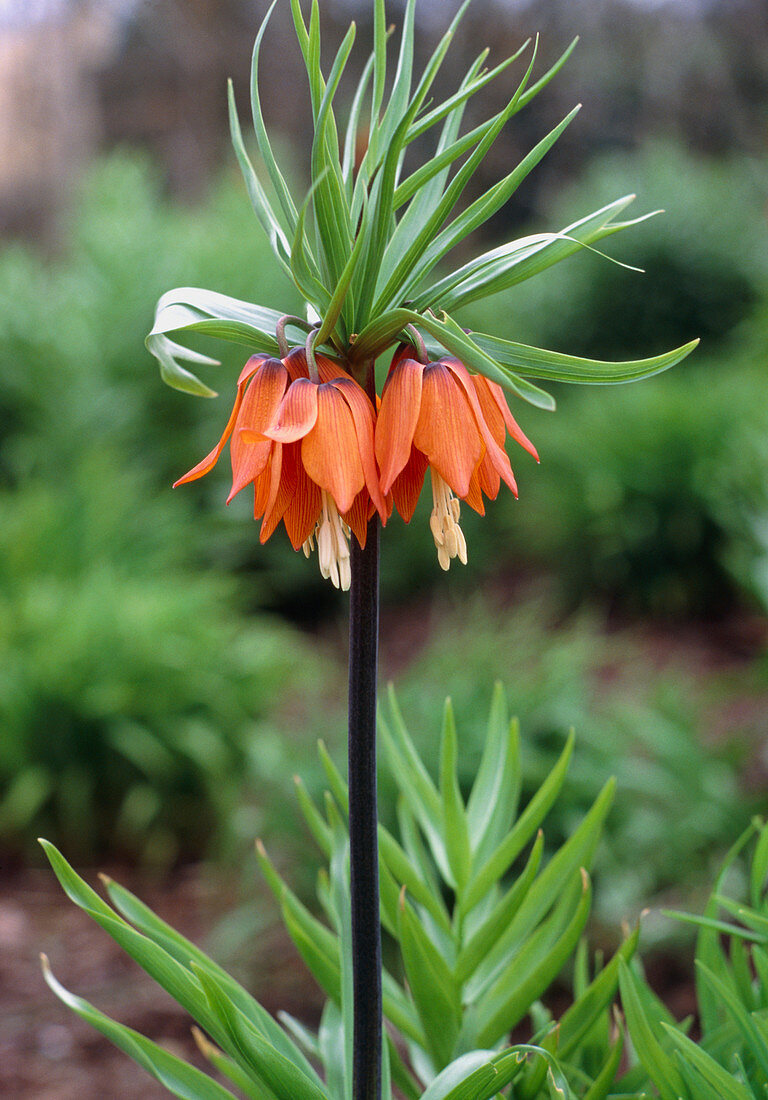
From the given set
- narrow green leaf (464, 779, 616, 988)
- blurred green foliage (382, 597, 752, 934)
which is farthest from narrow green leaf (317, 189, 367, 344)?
blurred green foliage (382, 597, 752, 934)

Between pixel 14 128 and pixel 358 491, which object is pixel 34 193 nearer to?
pixel 14 128

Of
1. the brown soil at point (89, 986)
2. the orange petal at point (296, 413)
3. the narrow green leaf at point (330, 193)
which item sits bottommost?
the brown soil at point (89, 986)

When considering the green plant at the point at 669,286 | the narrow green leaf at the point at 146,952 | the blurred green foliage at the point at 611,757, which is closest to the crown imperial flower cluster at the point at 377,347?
the narrow green leaf at the point at 146,952

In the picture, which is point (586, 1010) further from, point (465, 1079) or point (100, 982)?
point (100, 982)

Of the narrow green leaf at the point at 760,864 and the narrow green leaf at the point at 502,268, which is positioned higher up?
the narrow green leaf at the point at 502,268

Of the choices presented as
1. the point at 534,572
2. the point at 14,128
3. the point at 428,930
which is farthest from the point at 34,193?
the point at 428,930

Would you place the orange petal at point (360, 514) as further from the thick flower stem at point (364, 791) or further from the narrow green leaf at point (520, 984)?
the narrow green leaf at point (520, 984)

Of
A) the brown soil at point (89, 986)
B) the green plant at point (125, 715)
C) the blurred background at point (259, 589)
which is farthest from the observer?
the green plant at point (125, 715)
